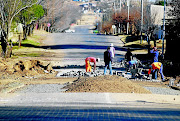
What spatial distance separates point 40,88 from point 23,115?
254 inches

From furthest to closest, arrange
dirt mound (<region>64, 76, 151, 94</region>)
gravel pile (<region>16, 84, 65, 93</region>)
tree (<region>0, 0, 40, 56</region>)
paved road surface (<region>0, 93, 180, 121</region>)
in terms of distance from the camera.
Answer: tree (<region>0, 0, 40, 56</region>), gravel pile (<region>16, 84, 65, 93</region>), dirt mound (<region>64, 76, 151, 94</region>), paved road surface (<region>0, 93, 180, 121</region>)

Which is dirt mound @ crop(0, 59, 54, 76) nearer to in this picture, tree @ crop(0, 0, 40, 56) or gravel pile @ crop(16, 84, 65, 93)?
gravel pile @ crop(16, 84, 65, 93)

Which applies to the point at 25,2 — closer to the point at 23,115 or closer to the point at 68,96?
the point at 68,96

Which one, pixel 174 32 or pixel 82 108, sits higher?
pixel 174 32

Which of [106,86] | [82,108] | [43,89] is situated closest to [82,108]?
[82,108]

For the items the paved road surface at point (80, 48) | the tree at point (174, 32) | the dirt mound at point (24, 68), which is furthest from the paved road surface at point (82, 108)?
the tree at point (174, 32)

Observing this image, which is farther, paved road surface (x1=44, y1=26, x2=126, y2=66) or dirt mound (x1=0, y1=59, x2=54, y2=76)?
paved road surface (x1=44, y1=26, x2=126, y2=66)

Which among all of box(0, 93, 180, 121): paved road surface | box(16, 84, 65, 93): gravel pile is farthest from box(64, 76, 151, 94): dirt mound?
box(0, 93, 180, 121): paved road surface

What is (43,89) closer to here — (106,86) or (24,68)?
(106,86)

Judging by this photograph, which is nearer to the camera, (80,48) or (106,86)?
(106,86)

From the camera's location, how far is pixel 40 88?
681 inches

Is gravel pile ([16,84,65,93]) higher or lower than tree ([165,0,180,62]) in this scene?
lower

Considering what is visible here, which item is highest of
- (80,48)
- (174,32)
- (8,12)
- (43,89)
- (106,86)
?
(8,12)

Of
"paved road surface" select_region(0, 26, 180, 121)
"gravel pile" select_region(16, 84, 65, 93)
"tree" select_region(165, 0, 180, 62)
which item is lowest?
"gravel pile" select_region(16, 84, 65, 93)
